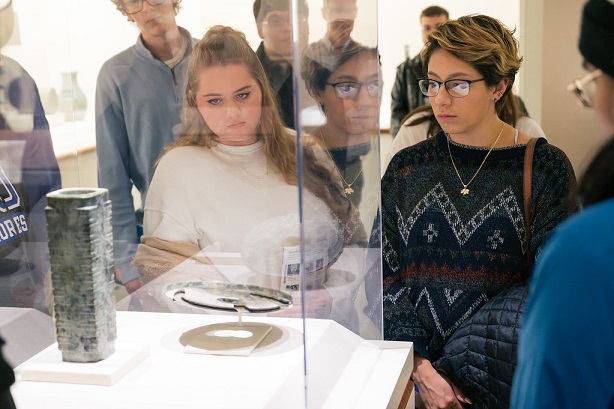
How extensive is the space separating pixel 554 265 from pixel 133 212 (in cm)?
97

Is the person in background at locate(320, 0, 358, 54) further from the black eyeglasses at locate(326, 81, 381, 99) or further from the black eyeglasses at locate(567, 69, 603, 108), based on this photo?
the black eyeglasses at locate(567, 69, 603, 108)

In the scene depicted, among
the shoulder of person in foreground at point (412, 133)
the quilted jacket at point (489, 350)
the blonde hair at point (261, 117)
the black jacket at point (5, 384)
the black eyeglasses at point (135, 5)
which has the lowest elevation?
the quilted jacket at point (489, 350)

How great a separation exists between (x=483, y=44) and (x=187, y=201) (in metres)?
0.91

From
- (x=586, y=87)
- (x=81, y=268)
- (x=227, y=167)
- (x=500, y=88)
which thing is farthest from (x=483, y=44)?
(x=81, y=268)

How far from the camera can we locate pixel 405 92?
353 centimetres

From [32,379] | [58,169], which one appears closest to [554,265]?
[32,379]

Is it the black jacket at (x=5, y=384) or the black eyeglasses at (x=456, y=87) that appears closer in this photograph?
the black jacket at (x=5, y=384)

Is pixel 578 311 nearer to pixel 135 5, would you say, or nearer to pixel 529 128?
pixel 135 5

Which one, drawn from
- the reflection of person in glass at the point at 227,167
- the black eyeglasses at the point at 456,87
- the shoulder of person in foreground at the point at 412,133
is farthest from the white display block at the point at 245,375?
the shoulder of person in foreground at the point at 412,133

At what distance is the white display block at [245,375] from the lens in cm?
136

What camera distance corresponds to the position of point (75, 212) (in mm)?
1394

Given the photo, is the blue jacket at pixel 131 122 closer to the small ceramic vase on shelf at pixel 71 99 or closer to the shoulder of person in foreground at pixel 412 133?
the small ceramic vase on shelf at pixel 71 99

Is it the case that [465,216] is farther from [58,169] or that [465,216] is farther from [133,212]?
[58,169]

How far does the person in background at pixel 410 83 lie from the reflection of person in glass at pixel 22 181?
1945 mm
